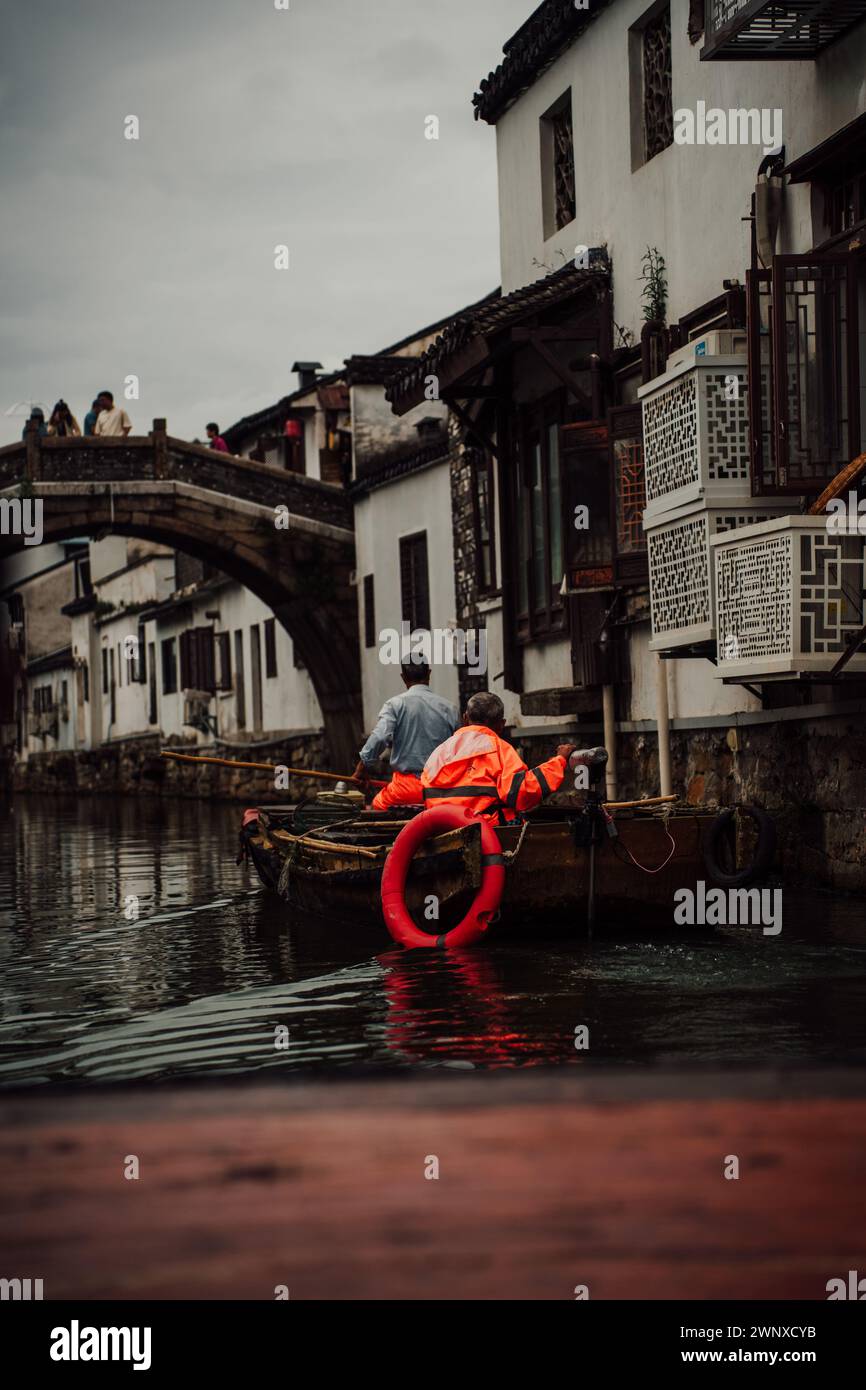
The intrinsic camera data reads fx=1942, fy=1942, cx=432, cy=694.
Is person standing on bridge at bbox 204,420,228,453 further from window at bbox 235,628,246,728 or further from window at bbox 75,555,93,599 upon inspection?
window at bbox 75,555,93,599

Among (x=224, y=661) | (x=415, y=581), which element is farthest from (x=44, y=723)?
(x=415, y=581)

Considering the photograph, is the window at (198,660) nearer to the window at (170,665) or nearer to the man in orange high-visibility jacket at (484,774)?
the window at (170,665)

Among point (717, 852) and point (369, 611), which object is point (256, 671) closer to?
point (369, 611)

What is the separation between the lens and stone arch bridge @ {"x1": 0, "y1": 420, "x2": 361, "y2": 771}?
3000cm

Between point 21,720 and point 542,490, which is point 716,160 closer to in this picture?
point 542,490

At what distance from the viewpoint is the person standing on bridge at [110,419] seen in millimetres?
31516

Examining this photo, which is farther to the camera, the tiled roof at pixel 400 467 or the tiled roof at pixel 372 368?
the tiled roof at pixel 372 368

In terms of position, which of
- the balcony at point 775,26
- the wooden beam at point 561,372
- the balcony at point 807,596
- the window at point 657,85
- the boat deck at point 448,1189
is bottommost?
the boat deck at point 448,1189

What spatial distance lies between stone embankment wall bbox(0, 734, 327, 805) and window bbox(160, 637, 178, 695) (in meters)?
1.55

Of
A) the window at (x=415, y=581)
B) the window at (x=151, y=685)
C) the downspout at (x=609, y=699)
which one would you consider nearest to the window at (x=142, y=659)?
the window at (x=151, y=685)

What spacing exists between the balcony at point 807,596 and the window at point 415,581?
601 inches

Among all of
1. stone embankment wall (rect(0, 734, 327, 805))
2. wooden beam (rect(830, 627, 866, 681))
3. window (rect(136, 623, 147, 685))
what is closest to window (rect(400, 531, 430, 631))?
→ stone embankment wall (rect(0, 734, 327, 805))
